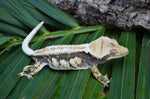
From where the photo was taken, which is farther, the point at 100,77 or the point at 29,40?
the point at 29,40

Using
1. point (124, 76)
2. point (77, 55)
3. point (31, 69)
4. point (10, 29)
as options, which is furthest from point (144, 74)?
point (10, 29)

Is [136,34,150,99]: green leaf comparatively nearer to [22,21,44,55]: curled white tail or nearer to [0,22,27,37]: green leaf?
[22,21,44,55]: curled white tail

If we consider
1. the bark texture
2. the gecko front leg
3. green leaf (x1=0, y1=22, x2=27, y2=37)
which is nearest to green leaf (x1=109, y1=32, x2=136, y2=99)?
the bark texture

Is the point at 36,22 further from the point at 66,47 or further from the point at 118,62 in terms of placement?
the point at 118,62

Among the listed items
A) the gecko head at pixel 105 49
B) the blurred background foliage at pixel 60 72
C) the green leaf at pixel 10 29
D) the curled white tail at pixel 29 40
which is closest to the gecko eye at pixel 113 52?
the gecko head at pixel 105 49

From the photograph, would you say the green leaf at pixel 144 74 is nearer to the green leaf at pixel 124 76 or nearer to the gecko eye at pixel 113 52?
the green leaf at pixel 124 76

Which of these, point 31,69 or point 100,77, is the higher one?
point 31,69

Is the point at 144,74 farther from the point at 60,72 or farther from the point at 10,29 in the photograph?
the point at 10,29
